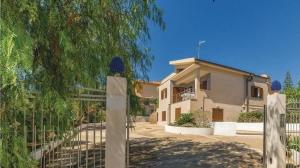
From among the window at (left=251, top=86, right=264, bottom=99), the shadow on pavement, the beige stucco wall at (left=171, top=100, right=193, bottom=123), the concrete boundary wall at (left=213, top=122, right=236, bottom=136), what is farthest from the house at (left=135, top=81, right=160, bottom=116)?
the shadow on pavement

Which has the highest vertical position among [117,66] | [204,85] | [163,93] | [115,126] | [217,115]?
[204,85]

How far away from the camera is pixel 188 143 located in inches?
790

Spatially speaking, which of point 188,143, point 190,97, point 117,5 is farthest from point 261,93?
point 117,5

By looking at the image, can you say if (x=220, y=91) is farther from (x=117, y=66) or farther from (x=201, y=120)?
(x=117, y=66)

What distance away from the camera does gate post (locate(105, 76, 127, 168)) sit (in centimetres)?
821

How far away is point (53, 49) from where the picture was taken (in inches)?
317

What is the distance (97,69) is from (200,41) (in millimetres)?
35925

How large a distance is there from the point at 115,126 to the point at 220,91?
29432mm

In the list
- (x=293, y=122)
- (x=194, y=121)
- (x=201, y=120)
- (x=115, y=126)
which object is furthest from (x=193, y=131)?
(x=115, y=126)

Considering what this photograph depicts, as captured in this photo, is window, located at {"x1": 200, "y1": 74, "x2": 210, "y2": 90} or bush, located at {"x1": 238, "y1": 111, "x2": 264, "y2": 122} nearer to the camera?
bush, located at {"x1": 238, "y1": 111, "x2": 264, "y2": 122}

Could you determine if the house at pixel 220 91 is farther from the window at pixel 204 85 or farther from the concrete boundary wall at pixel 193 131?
the concrete boundary wall at pixel 193 131

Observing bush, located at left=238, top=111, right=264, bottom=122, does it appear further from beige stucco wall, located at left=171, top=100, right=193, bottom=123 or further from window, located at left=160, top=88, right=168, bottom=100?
window, located at left=160, top=88, right=168, bottom=100

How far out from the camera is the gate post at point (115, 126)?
26.9 ft

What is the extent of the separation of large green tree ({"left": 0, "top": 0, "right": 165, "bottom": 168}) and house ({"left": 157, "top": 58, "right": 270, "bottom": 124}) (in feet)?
79.6
